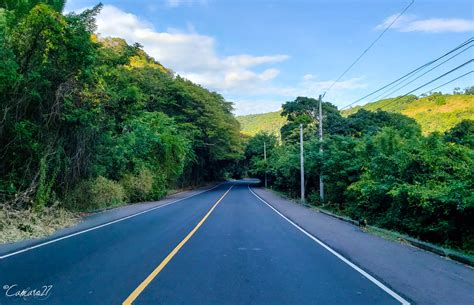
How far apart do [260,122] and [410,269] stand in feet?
402

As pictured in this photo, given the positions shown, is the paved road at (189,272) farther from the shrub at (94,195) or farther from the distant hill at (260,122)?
the distant hill at (260,122)

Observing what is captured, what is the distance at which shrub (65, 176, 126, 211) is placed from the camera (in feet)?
64.5

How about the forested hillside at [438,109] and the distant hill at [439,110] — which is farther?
the forested hillside at [438,109]

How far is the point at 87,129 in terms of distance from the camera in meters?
18.2

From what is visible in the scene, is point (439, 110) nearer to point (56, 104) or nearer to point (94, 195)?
point (94, 195)

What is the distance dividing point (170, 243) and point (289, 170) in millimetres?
30108

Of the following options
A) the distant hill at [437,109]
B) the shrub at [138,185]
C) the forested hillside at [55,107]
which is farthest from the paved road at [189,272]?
the distant hill at [437,109]

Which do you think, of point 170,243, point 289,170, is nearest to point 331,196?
point 289,170

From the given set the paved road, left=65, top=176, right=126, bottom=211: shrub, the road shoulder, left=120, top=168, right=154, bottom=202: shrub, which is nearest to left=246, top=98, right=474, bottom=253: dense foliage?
the road shoulder

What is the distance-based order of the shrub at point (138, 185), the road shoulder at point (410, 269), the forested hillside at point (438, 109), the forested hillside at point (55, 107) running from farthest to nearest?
the forested hillside at point (438, 109), the shrub at point (138, 185), the forested hillside at point (55, 107), the road shoulder at point (410, 269)

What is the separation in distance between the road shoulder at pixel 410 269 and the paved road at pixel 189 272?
0.38 m

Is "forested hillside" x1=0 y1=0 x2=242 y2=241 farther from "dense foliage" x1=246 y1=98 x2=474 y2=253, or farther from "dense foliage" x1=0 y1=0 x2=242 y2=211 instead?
"dense foliage" x1=246 y1=98 x2=474 y2=253

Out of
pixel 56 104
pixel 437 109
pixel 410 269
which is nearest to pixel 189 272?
pixel 410 269

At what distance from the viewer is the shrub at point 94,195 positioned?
64.5 ft
